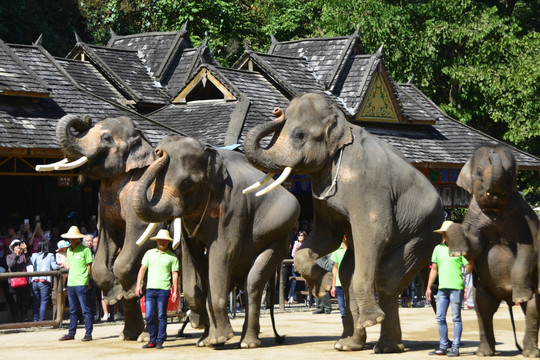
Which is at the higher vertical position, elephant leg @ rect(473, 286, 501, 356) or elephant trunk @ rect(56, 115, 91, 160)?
elephant trunk @ rect(56, 115, 91, 160)

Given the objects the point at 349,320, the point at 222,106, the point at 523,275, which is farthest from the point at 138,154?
the point at 222,106

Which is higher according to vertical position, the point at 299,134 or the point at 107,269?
the point at 299,134

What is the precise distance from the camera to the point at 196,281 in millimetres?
15008

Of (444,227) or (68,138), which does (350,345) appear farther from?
(68,138)

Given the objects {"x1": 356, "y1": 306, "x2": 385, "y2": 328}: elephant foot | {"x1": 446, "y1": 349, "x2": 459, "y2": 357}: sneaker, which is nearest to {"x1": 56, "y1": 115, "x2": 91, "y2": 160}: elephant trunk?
{"x1": 356, "y1": 306, "x2": 385, "y2": 328}: elephant foot

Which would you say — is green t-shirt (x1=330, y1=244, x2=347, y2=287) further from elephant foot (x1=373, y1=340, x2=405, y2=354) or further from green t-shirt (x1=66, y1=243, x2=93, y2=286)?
elephant foot (x1=373, y1=340, x2=405, y2=354)

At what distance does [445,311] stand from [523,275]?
4.25 ft

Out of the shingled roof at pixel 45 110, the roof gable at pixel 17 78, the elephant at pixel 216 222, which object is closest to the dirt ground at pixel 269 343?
the elephant at pixel 216 222

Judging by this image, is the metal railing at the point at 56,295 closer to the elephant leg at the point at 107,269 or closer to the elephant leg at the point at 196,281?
the elephant leg at the point at 107,269

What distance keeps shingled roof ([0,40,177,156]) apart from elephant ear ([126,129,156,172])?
19.9ft

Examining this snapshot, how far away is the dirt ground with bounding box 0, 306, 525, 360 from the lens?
1376 centimetres

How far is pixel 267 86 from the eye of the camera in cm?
2920

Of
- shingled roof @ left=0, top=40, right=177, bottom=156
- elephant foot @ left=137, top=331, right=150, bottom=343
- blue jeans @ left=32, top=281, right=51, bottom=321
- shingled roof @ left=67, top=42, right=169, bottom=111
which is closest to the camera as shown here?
elephant foot @ left=137, top=331, right=150, bottom=343

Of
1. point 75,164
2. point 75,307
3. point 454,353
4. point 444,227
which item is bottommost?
point 454,353
